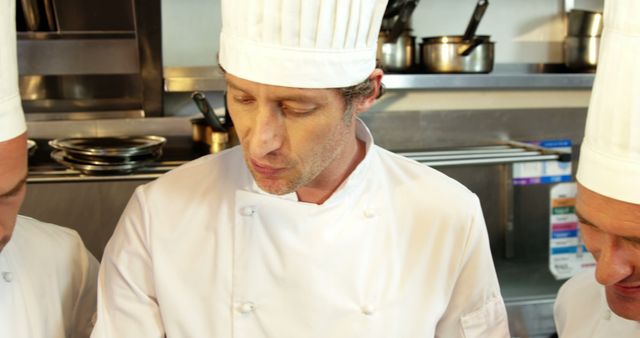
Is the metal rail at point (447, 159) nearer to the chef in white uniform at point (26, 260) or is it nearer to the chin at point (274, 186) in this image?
the chef in white uniform at point (26, 260)

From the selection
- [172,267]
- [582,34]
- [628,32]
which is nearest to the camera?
[628,32]

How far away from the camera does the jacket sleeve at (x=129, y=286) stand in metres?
1.34

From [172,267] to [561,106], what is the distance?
2341mm

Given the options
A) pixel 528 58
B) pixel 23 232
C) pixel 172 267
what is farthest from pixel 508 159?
pixel 23 232

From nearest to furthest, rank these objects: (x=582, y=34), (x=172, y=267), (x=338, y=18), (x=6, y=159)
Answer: (x=6, y=159) < (x=338, y=18) < (x=172, y=267) < (x=582, y=34)

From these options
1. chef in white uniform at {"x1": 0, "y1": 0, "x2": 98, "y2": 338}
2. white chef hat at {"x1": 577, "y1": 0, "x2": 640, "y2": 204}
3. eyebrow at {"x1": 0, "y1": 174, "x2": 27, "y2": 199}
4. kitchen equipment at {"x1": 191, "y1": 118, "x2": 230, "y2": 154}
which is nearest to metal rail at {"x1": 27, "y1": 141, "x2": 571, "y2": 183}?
kitchen equipment at {"x1": 191, "y1": 118, "x2": 230, "y2": 154}

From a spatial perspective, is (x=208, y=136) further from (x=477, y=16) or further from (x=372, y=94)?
(x=372, y=94)

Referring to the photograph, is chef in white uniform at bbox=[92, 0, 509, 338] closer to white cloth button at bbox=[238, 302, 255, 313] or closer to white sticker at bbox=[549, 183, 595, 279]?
white cloth button at bbox=[238, 302, 255, 313]

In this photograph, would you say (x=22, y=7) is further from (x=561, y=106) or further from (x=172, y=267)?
(x=561, y=106)

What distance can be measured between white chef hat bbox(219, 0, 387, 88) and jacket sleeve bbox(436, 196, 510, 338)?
0.45 metres

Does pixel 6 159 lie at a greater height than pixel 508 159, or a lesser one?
greater

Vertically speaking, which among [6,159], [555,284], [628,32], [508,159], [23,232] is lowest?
[555,284]

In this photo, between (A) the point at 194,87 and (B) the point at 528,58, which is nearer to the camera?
(A) the point at 194,87

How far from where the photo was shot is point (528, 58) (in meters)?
3.13
